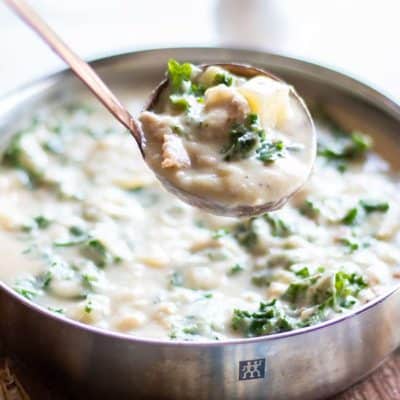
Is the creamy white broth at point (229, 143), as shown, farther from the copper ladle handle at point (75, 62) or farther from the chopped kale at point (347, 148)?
the chopped kale at point (347, 148)

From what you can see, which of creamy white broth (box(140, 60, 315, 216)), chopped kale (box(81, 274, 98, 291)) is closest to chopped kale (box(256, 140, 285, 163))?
creamy white broth (box(140, 60, 315, 216))

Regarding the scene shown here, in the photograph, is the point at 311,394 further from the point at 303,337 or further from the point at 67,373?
the point at 67,373

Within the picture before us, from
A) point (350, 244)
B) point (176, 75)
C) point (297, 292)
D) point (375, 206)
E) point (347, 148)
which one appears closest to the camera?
point (297, 292)

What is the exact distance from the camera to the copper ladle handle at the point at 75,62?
2584 mm

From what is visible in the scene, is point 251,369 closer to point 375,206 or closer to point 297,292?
point 297,292

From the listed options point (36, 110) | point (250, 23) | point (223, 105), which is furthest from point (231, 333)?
point (250, 23)

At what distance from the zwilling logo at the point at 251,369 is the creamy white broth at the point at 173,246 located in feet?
0.74

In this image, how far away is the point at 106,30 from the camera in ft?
14.4

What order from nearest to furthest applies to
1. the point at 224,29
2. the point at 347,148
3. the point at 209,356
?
the point at 209,356, the point at 347,148, the point at 224,29

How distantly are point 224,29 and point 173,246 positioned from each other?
1.70 meters

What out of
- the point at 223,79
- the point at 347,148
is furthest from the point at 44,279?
the point at 347,148

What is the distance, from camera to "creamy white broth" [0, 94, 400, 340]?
2566 mm

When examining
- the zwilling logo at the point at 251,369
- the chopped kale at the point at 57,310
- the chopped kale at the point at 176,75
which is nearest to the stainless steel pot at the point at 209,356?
the zwilling logo at the point at 251,369

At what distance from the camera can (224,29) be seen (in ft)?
13.9
